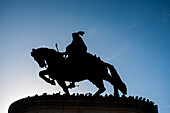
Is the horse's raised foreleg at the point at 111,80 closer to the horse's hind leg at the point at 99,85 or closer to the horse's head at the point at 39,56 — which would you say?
the horse's hind leg at the point at 99,85

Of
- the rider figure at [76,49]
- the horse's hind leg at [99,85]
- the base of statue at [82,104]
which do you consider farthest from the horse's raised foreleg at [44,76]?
the horse's hind leg at [99,85]

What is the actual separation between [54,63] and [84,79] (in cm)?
166

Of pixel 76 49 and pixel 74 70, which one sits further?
pixel 76 49

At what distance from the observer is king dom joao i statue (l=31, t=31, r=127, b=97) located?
13508mm

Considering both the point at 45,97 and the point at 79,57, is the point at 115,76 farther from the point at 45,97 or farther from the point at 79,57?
the point at 45,97

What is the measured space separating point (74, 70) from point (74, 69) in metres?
0.05

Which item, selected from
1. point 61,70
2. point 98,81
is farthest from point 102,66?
point 61,70

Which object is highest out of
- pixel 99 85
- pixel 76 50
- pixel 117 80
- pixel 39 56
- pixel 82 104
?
pixel 76 50

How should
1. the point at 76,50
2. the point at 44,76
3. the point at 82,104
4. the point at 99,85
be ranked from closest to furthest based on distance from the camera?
the point at 82,104 < the point at 44,76 < the point at 99,85 < the point at 76,50

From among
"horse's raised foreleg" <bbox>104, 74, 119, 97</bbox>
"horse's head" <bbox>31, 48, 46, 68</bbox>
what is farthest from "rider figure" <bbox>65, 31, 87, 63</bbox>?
"horse's raised foreleg" <bbox>104, 74, 119, 97</bbox>

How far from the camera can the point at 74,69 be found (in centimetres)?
1356

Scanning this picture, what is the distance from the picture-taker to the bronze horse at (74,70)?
1350 centimetres

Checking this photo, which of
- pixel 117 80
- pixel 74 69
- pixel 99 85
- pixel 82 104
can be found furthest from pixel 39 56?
pixel 117 80

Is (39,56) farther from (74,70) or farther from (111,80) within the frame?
(111,80)
